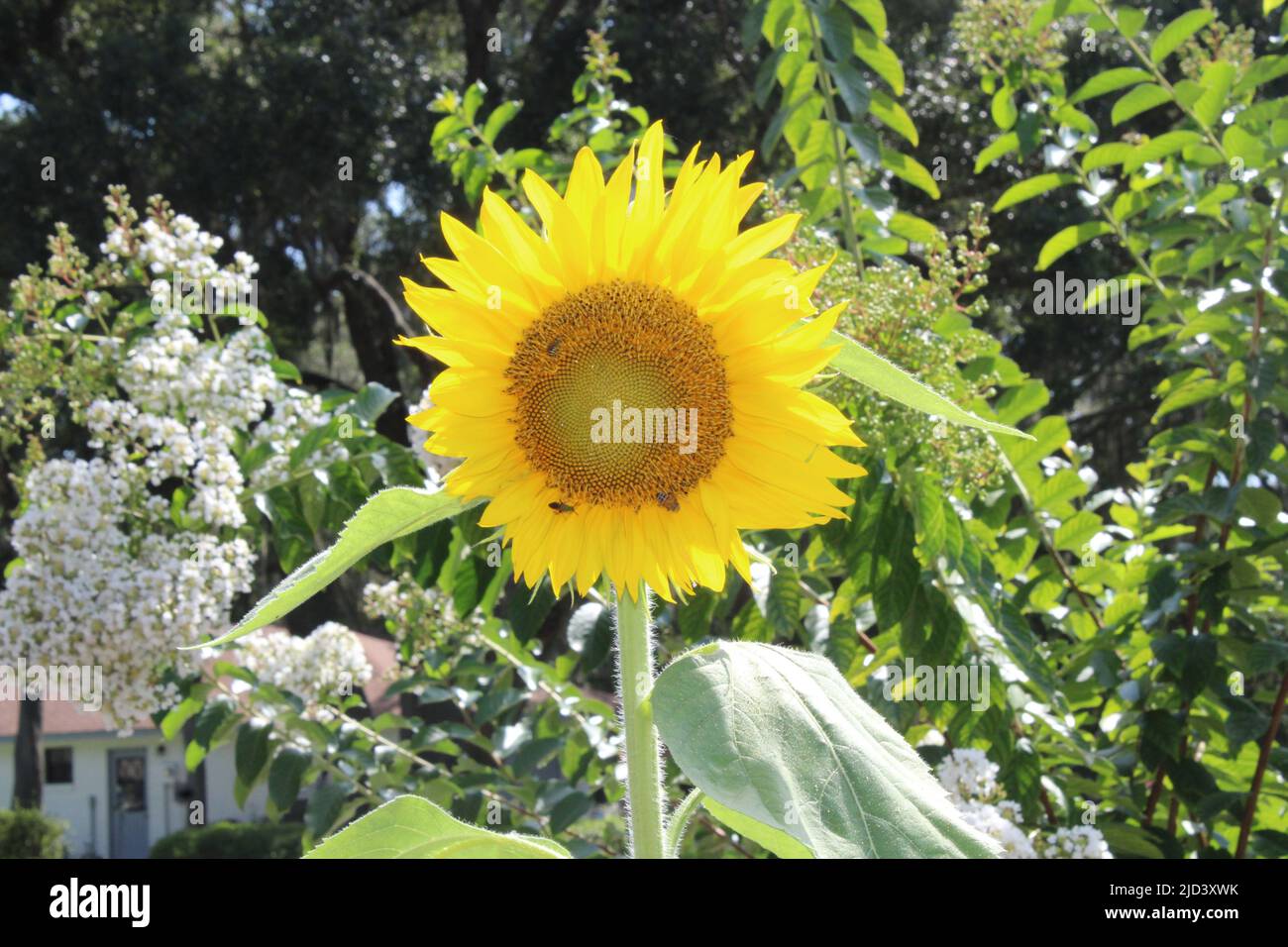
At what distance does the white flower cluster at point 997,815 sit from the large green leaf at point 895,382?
3.81 feet

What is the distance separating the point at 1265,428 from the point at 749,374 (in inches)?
80.3

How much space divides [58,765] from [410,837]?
111ft

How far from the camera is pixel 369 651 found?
71.1ft

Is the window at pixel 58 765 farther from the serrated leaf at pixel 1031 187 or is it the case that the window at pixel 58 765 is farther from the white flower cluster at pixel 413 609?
the serrated leaf at pixel 1031 187

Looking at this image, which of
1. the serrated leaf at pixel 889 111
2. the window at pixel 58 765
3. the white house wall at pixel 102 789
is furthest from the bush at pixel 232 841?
the serrated leaf at pixel 889 111

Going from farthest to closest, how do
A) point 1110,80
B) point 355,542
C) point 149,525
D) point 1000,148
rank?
point 1000,148, point 1110,80, point 149,525, point 355,542

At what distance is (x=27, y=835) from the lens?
21828mm

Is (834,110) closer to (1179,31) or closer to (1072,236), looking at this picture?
(1072,236)

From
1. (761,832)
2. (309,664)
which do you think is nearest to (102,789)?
(309,664)

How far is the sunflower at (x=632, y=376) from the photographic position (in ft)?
4.23

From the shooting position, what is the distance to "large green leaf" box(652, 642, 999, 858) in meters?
0.95

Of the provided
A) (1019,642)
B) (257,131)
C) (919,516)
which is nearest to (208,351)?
(919,516)

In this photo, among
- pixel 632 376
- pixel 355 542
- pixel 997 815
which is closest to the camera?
pixel 355 542

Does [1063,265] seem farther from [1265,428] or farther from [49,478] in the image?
[49,478]
